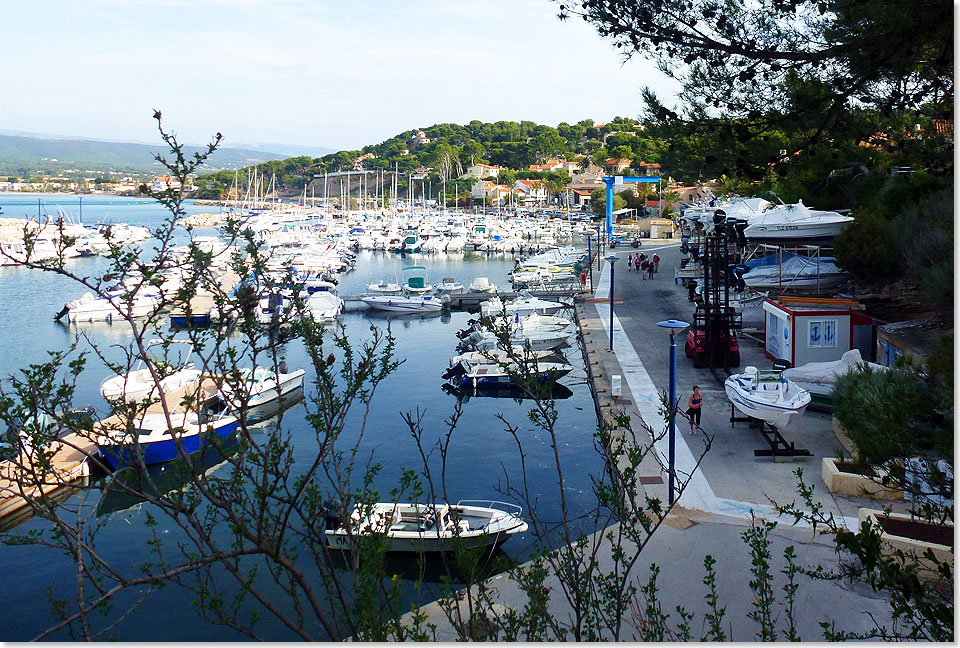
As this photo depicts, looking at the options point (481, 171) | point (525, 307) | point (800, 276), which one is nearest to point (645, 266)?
point (525, 307)

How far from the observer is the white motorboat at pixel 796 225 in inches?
702

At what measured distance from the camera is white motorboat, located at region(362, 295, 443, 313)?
90.0ft

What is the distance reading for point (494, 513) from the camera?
30.1 feet

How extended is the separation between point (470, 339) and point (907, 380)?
16.2m

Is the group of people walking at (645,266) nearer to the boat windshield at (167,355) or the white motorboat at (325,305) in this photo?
the white motorboat at (325,305)

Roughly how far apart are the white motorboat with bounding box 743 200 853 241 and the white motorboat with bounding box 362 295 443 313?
1193 centimetres

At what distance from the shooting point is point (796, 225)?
59.0 feet

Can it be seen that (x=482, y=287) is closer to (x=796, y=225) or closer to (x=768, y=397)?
(x=796, y=225)

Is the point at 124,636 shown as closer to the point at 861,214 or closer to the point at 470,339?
the point at 470,339

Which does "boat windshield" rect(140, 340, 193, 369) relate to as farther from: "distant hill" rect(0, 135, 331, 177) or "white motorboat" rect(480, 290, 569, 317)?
"white motorboat" rect(480, 290, 569, 317)

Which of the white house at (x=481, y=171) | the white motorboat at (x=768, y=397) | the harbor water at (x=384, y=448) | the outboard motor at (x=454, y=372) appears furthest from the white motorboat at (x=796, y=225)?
the white house at (x=481, y=171)

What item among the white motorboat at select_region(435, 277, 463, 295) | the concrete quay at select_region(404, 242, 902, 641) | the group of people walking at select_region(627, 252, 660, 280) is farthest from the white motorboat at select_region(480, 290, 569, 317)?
the group of people walking at select_region(627, 252, 660, 280)

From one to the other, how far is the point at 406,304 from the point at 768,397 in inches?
717

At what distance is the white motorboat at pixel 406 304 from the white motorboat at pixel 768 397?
1706 cm
